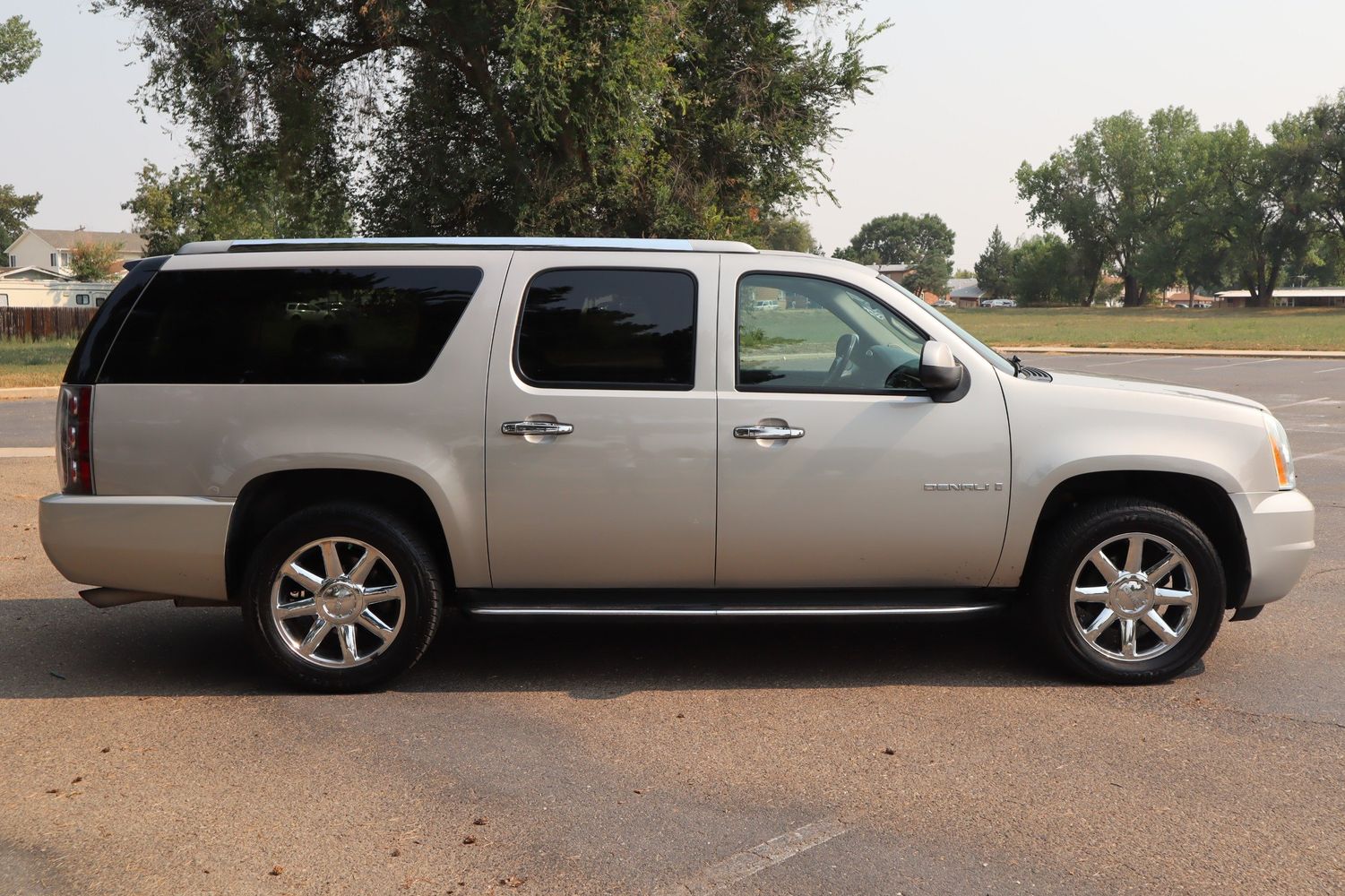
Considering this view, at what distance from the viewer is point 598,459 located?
17.3ft

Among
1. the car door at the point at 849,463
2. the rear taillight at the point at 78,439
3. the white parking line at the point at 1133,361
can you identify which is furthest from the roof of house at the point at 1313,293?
the rear taillight at the point at 78,439

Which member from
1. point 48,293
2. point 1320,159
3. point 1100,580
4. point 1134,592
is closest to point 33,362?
point 1100,580

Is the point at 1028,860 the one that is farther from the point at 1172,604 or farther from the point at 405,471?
the point at 405,471

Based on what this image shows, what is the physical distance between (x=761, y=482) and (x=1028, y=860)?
80.1 inches

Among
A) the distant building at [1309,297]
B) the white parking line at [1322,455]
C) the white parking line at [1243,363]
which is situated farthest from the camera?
the distant building at [1309,297]

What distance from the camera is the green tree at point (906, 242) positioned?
19075cm

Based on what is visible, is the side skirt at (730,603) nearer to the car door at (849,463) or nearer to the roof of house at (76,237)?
Answer: the car door at (849,463)

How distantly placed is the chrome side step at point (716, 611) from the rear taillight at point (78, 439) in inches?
67.8

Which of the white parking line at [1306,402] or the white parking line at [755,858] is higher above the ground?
the white parking line at [1306,402]

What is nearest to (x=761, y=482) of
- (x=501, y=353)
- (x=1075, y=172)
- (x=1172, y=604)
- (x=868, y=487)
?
(x=868, y=487)

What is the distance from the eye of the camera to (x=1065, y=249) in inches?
4806

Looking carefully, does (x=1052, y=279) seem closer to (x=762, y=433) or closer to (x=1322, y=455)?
(x=1322, y=455)

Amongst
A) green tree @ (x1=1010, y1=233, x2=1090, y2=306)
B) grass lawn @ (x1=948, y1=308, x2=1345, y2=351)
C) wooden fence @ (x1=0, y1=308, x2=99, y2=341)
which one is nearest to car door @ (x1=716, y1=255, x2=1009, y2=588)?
grass lawn @ (x1=948, y1=308, x2=1345, y2=351)

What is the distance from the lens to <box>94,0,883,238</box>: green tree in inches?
832
